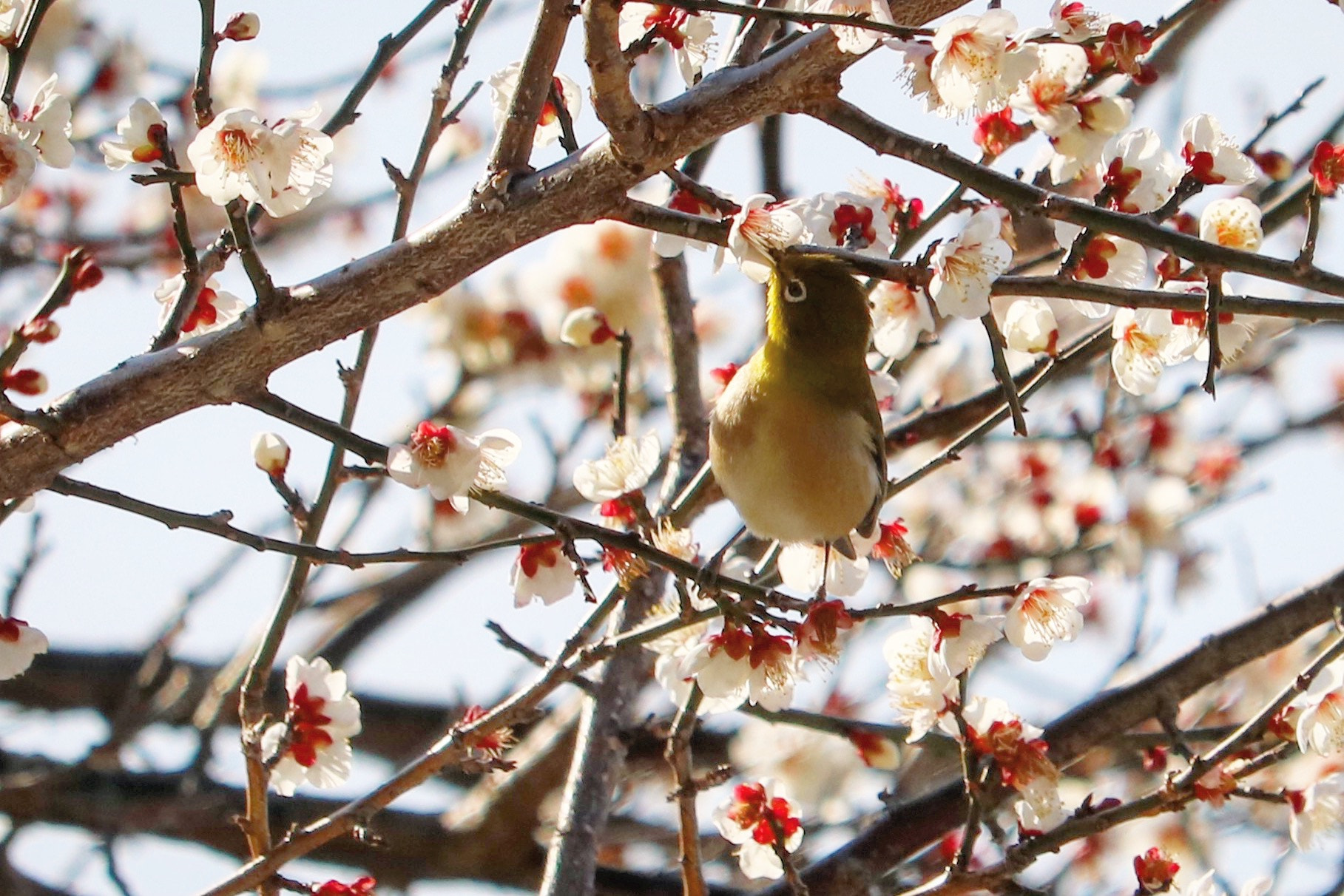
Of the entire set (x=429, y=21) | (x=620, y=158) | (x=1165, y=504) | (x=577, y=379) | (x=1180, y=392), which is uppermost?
(x=577, y=379)

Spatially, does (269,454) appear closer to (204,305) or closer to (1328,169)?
(204,305)

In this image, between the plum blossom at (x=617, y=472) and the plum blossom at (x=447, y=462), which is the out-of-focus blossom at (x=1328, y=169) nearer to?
the plum blossom at (x=617, y=472)

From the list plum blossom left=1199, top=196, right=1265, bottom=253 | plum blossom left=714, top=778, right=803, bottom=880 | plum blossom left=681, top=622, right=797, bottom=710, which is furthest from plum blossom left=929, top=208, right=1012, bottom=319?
plum blossom left=714, top=778, right=803, bottom=880

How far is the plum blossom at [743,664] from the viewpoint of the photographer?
2486 mm

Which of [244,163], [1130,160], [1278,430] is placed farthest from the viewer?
[1278,430]

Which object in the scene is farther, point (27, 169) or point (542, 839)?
point (542, 839)

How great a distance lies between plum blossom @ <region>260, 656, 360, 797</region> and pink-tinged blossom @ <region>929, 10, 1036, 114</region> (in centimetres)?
160

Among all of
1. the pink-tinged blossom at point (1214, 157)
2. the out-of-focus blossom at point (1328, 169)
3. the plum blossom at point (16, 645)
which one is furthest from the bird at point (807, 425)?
the plum blossom at point (16, 645)

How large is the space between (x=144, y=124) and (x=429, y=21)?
1.92ft

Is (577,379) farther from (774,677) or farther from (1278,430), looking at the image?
(774,677)

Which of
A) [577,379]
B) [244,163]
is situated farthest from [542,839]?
[244,163]

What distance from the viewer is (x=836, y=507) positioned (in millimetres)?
3049

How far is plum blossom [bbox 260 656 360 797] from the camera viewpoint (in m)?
2.76

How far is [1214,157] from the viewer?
2465 mm
